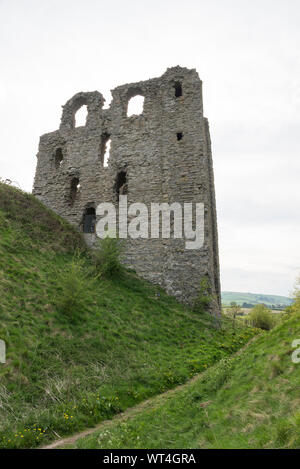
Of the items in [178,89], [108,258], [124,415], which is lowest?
[124,415]

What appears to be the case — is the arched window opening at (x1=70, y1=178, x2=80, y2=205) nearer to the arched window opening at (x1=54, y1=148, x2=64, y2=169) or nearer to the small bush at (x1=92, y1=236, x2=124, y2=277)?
the arched window opening at (x1=54, y1=148, x2=64, y2=169)

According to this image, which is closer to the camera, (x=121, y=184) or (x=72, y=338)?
(x=72, y=338)

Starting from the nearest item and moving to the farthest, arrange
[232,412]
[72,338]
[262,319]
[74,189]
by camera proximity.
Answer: [232,412] < [72,338] < [74,189] < [262,319]

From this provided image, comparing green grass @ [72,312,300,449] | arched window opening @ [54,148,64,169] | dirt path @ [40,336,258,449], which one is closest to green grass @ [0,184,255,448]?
dirt path @ [40,336,258,449]

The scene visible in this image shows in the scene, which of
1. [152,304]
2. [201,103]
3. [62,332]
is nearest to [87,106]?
[201,103]

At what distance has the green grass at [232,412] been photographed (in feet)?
13.7

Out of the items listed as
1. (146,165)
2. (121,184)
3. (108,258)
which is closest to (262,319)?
(108,258)

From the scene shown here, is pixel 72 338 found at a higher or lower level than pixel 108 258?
lower

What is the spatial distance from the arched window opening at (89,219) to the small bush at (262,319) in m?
14.7

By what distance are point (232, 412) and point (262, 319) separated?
18.9 meters

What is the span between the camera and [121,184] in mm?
19750

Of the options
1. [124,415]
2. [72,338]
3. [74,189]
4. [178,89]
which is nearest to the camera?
[124,415]

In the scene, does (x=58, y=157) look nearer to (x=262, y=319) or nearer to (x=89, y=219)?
(x=89, y=219)

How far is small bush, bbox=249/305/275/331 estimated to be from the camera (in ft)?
72.0
